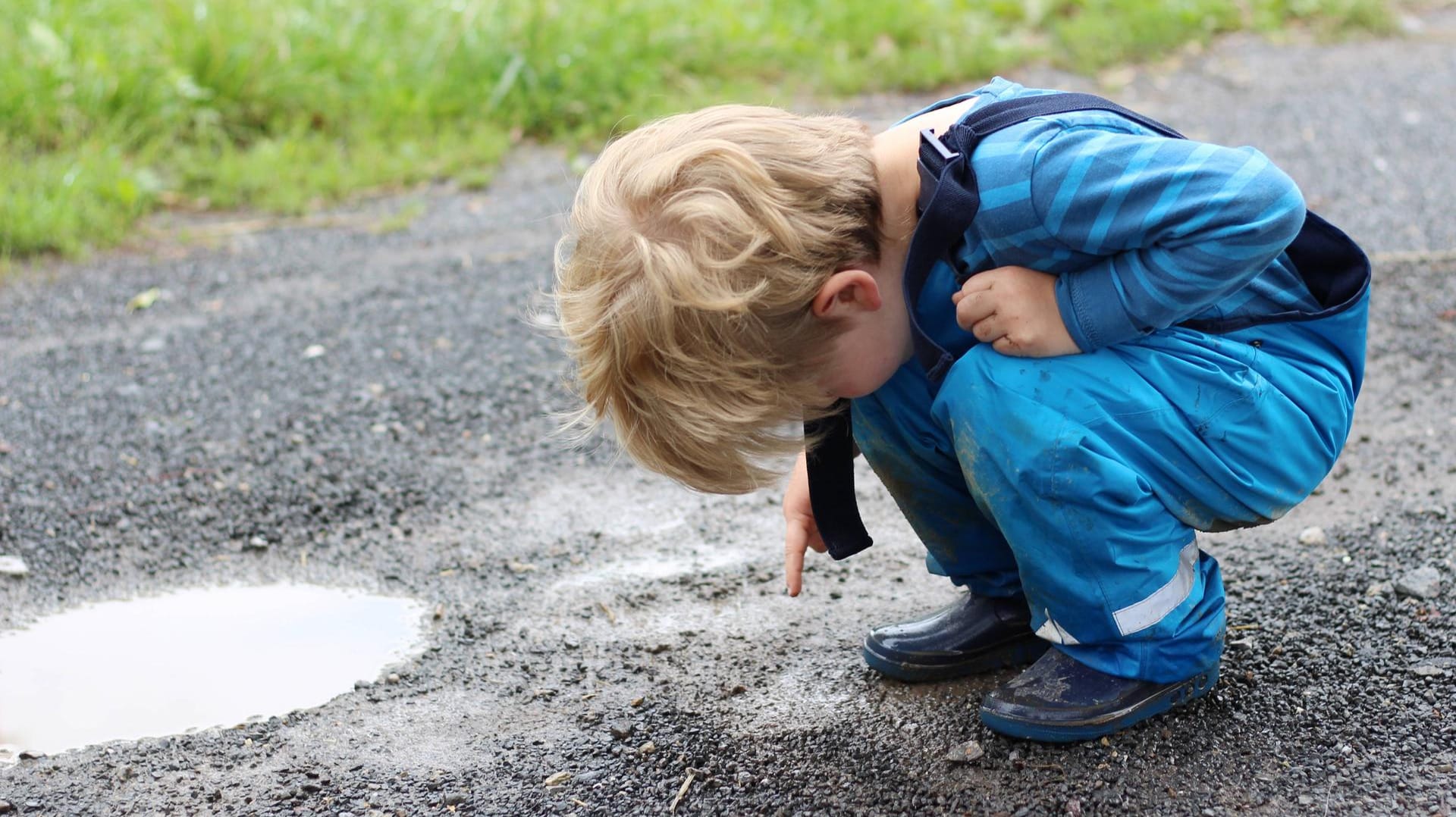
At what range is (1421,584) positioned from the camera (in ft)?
6.83

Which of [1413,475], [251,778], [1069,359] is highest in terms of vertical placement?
[1069,359]

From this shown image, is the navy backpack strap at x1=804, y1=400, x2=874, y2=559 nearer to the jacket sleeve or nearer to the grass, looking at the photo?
the jacket sleeve

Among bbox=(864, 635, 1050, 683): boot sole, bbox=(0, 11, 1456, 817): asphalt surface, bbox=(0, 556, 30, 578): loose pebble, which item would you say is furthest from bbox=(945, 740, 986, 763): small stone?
bbox=(0, 556, 30, 578): loose pebble

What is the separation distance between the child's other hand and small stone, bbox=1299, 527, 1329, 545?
36.1 inches

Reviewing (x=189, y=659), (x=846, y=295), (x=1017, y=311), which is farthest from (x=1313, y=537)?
(x=189, y=659)

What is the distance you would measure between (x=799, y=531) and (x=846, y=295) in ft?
A: 1.70

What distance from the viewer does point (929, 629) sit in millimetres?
1994

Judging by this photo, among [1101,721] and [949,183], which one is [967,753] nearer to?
[1101,721]

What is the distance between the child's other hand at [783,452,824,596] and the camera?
2.02 m

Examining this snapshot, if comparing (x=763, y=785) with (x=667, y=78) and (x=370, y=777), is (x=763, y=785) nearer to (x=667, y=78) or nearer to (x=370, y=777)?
(x=370, y=777)

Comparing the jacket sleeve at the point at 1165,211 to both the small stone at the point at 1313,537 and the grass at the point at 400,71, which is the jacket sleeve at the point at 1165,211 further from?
the grass at the point at 400,71

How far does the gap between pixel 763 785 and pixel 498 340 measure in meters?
1.94

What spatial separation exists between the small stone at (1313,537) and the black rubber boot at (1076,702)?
2.01 feet

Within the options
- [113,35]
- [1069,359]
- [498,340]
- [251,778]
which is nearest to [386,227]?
[498,340]
